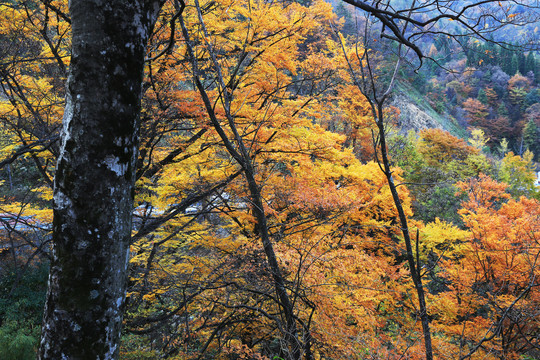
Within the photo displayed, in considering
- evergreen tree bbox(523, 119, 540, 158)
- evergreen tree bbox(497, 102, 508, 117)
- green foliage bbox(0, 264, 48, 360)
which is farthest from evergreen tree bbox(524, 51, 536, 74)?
green foliage bbox(0, 264, 48, 360)

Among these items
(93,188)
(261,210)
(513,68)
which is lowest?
(93,188)

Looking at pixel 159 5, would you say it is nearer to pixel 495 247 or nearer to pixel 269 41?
pixel 269 41

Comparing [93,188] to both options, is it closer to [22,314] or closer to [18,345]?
[18,345]

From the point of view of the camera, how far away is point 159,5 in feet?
4.62

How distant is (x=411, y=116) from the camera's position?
32531 millimetres

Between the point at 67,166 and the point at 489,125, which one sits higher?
the point at 489,125

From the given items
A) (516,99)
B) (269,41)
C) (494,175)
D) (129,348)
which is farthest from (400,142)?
(516,99)

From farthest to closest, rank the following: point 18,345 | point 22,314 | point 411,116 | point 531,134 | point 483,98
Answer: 1. point 483,98
2. point 531,134
3. point 411,116
4. point 22,314
5. point 18,345

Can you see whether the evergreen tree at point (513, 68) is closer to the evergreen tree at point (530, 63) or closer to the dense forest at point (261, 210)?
the evergreen tree at point (530, 63)

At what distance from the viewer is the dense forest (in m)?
2.72

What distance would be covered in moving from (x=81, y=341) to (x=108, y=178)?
612mm

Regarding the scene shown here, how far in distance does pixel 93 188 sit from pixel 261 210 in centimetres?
211

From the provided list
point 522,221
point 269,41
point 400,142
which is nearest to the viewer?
point 269,41

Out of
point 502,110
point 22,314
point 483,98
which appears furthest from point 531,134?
point 22,314
